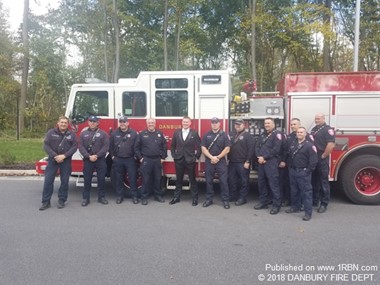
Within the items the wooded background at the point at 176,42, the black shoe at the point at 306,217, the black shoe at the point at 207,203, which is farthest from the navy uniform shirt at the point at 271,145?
the wooded background at the point at 176,42

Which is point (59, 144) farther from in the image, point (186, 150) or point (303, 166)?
point (303, 166)

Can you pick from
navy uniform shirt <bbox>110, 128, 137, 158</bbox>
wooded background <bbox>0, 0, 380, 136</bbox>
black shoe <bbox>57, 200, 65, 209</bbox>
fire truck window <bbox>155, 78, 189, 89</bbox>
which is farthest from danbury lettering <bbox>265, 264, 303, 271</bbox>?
wooded background <bbox>0, 0, 380, 136</bbox>

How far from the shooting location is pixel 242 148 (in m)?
6.50

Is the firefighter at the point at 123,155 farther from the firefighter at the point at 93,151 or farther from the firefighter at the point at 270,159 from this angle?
the firefighter at the point at 270,159

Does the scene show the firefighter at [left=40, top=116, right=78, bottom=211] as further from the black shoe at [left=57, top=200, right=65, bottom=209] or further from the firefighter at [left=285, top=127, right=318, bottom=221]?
the firefighter at [left=285, top=127, right=318, bottom=221]

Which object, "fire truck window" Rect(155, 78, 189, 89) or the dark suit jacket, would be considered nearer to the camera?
the dark suit jacket

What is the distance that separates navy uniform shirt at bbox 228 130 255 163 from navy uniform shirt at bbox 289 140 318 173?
0.91 m

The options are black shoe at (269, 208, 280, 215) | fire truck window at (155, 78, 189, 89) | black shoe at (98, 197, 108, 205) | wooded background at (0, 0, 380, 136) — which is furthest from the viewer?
wooded background at (0, 0, 380, 136)

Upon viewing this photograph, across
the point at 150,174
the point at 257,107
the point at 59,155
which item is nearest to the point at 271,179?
the point at 257,107

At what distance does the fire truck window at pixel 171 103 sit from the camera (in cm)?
684

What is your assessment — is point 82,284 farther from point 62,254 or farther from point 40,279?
point 62,254

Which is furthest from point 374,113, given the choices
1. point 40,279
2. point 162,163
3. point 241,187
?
point 40,279

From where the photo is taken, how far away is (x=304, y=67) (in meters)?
21.3

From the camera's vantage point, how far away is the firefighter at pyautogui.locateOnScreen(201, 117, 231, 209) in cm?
634
